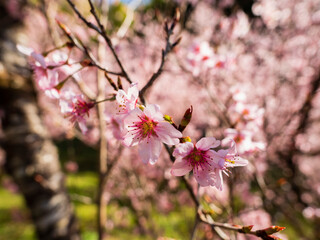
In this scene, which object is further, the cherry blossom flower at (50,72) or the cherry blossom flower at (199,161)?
the cherry blossom flower at (50,72)

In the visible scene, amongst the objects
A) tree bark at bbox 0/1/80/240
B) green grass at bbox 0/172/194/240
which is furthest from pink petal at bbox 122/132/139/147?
green grass at bbox 0/172/194/240

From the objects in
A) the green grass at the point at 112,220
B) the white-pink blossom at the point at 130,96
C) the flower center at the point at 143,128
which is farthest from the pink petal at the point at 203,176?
the green grass at the point at 112,220

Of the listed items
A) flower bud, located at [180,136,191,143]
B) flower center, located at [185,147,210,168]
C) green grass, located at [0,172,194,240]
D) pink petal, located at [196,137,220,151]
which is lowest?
green grass, located at [0,172,194,240]

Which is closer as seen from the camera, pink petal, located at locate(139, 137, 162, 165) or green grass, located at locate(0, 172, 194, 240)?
pink petal, located at locate(139, 137, 162, 165)

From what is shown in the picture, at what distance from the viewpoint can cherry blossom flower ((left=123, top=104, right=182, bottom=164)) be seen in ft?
2.61

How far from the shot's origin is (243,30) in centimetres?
443

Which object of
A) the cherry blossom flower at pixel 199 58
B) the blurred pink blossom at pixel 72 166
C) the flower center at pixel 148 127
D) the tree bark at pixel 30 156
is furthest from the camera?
the blurred pink blossom at pixel 72 166

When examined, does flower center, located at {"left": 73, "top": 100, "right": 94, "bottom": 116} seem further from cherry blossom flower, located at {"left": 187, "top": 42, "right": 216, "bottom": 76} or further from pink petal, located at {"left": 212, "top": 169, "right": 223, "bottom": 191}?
cherry blossom flower, located at {"left": 187, "top": 42, "right": 216, "bottom": 76}

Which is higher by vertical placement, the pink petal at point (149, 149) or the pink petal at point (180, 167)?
the pink petal at point (149, 149)

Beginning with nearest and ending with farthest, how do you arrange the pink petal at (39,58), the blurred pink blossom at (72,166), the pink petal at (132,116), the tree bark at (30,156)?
1. the pink petal at (132,116)
2. the pink petal at (39,58)
3. the tree bark at (30,156)
4. the blurred pink blossom at (72,166)

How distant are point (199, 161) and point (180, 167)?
0.09 m

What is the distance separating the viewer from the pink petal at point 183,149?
788 millimetres

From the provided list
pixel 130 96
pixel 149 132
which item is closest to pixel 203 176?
pixel 149 132

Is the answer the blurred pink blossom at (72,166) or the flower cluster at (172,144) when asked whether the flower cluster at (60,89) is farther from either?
the blurred pink blossom at (72,166)
